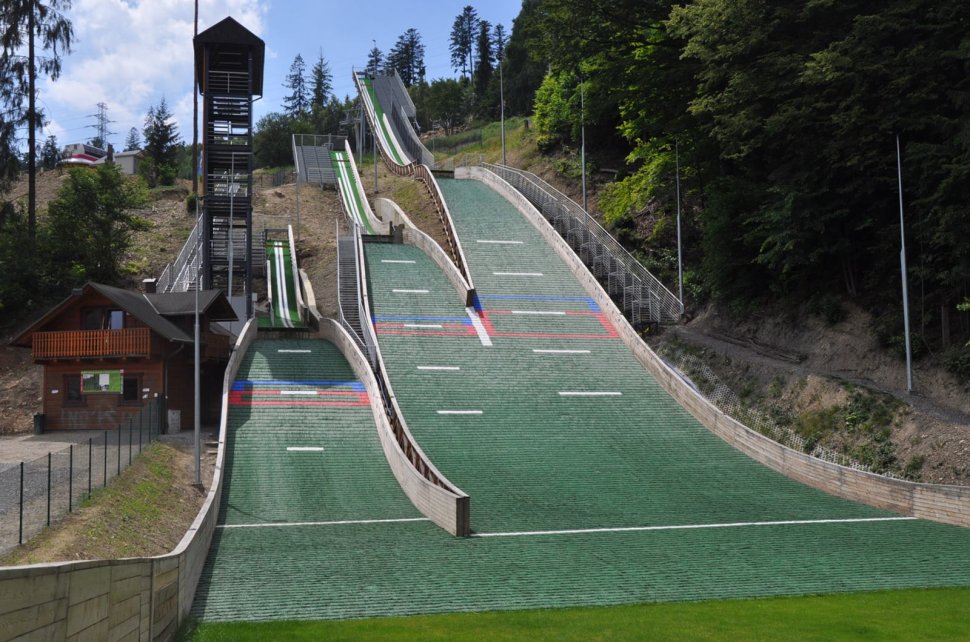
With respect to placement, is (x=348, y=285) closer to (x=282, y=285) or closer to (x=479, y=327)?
(x=282, y=285)

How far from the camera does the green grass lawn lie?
12422 millimetres

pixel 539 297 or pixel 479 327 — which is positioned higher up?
pixel 539 297

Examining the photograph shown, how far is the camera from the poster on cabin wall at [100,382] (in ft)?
101

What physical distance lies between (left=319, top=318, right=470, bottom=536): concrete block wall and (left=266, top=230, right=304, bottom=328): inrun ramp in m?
10.4

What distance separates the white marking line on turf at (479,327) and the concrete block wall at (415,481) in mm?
4502

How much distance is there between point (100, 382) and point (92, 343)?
4.34ft

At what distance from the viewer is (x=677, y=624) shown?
1296cm

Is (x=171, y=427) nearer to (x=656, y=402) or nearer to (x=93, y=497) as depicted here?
(x=93, y=497)

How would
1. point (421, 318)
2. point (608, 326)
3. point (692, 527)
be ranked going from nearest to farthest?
1. point (692, 527)
2. point (608, 326)
3. point (421, 318)

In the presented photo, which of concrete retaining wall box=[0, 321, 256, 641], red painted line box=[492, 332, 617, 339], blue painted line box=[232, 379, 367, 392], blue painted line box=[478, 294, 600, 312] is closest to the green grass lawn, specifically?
concrete retaining wall box=[0, 321, 256, 641]

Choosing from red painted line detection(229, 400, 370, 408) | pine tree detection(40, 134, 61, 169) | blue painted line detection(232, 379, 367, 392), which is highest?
pine tree detection(40, 134, 61, 169)

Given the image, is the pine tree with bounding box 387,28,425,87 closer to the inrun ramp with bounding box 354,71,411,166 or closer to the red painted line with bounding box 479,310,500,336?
the inrun ramp with bounding box 354,71,411,166

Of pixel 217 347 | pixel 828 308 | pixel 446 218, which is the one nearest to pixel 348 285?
pixel 446 218

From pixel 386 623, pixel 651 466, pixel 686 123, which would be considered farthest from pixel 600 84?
pixel 386 623
